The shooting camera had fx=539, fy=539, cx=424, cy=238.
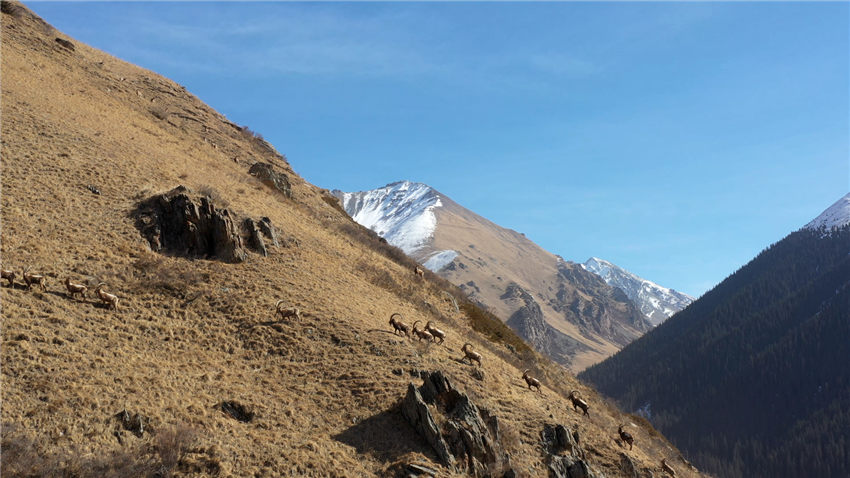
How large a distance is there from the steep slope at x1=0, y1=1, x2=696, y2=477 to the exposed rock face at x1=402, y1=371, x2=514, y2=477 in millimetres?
594

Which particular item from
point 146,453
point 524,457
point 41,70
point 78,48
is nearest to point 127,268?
point 146,453

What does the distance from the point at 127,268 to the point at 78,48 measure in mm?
53296

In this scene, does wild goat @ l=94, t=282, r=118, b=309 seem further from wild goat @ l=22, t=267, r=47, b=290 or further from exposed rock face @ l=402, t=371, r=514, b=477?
exposed rock face @ l=402, t=371, r=514, b=477

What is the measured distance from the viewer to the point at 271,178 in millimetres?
55000

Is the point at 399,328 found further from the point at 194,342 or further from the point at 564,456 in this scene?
the point at 564,456

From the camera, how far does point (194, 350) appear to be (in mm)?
23906

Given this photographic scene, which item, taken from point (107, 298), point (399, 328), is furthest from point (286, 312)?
point (107, 298)

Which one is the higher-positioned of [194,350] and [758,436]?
[194,350]

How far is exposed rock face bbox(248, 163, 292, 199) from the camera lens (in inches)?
2137

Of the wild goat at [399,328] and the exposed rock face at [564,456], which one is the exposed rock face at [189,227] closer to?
the wild goat at [399,328]

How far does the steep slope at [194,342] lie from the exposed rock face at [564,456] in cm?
69

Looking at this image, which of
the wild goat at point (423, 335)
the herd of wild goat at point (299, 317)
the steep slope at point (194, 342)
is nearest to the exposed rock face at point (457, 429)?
the steep slope at point (194, 342)

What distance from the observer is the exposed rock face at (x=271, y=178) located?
178 feet

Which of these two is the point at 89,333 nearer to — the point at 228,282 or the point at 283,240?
the point at 228,282
